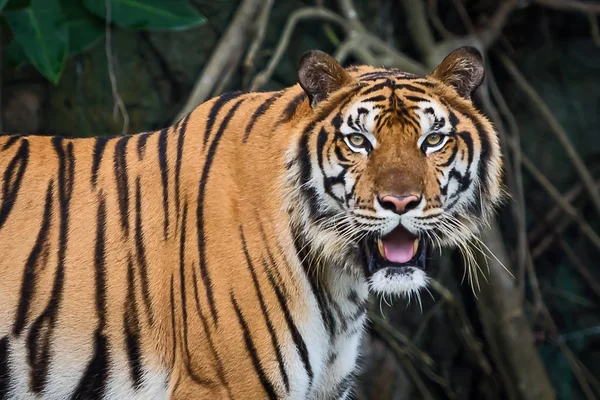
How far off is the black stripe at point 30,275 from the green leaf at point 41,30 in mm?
1267

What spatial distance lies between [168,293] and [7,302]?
1.40 ft

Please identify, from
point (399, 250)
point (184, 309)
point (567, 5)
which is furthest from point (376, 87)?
point (567, 5)

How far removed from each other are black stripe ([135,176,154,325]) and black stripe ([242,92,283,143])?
1.10 ft

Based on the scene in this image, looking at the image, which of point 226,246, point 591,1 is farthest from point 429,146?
point 591,1

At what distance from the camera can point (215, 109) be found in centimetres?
262

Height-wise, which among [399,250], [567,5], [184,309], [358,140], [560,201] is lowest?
[184,309]

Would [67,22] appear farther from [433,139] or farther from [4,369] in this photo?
[433,139]

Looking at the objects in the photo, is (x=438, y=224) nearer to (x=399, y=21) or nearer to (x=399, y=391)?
(x=399, y=391)

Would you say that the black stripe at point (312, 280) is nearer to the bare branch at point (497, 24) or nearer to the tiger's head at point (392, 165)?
the tiger's head at point (392, 165)

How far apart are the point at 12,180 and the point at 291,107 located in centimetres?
81

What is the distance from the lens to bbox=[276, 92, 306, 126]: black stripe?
8.05 ft

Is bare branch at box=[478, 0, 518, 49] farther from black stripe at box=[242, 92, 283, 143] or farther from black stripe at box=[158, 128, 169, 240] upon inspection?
black stripe at box=[158, 128, 169, 240]

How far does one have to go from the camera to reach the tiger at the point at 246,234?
230cm

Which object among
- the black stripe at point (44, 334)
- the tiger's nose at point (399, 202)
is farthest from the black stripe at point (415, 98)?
the black stripe at point (44, 334)
